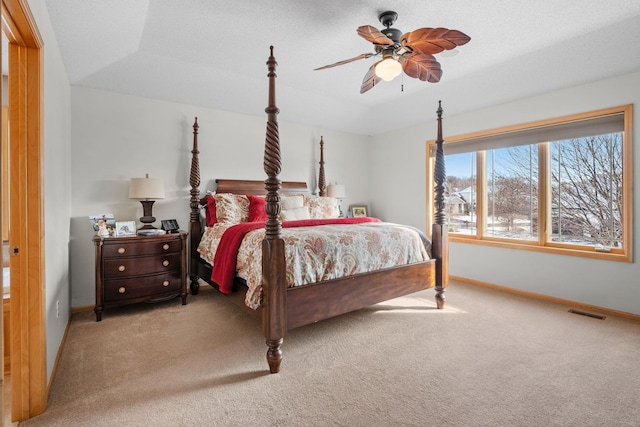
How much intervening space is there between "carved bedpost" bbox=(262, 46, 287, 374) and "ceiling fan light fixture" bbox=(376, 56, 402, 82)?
805 mm

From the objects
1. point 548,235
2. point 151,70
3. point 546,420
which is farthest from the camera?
point 548,235

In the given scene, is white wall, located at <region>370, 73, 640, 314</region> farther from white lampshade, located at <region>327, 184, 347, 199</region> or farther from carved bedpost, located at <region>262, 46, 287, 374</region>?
carved bedpost, located at <region>262, 46, 287, 374</region>

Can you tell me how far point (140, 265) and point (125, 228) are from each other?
435 millimetres

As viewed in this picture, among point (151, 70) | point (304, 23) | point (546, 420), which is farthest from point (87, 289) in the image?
point (546, 420)

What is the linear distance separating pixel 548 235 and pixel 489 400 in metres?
2.64

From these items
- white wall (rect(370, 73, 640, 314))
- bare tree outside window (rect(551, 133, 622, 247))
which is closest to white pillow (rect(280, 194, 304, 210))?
white wall (rect(370, 73, 640, 314))

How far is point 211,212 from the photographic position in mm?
3730

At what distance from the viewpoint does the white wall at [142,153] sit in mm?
3375

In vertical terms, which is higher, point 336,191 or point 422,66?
point 422,66

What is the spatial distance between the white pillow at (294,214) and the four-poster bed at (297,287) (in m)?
0.63

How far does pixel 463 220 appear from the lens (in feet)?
15.2

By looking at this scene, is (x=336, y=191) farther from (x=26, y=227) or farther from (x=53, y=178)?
(x=26, y=227)

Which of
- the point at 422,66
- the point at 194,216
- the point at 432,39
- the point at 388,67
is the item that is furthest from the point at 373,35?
the point at 194,216

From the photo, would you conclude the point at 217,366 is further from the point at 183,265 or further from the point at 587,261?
the point at 587,261
